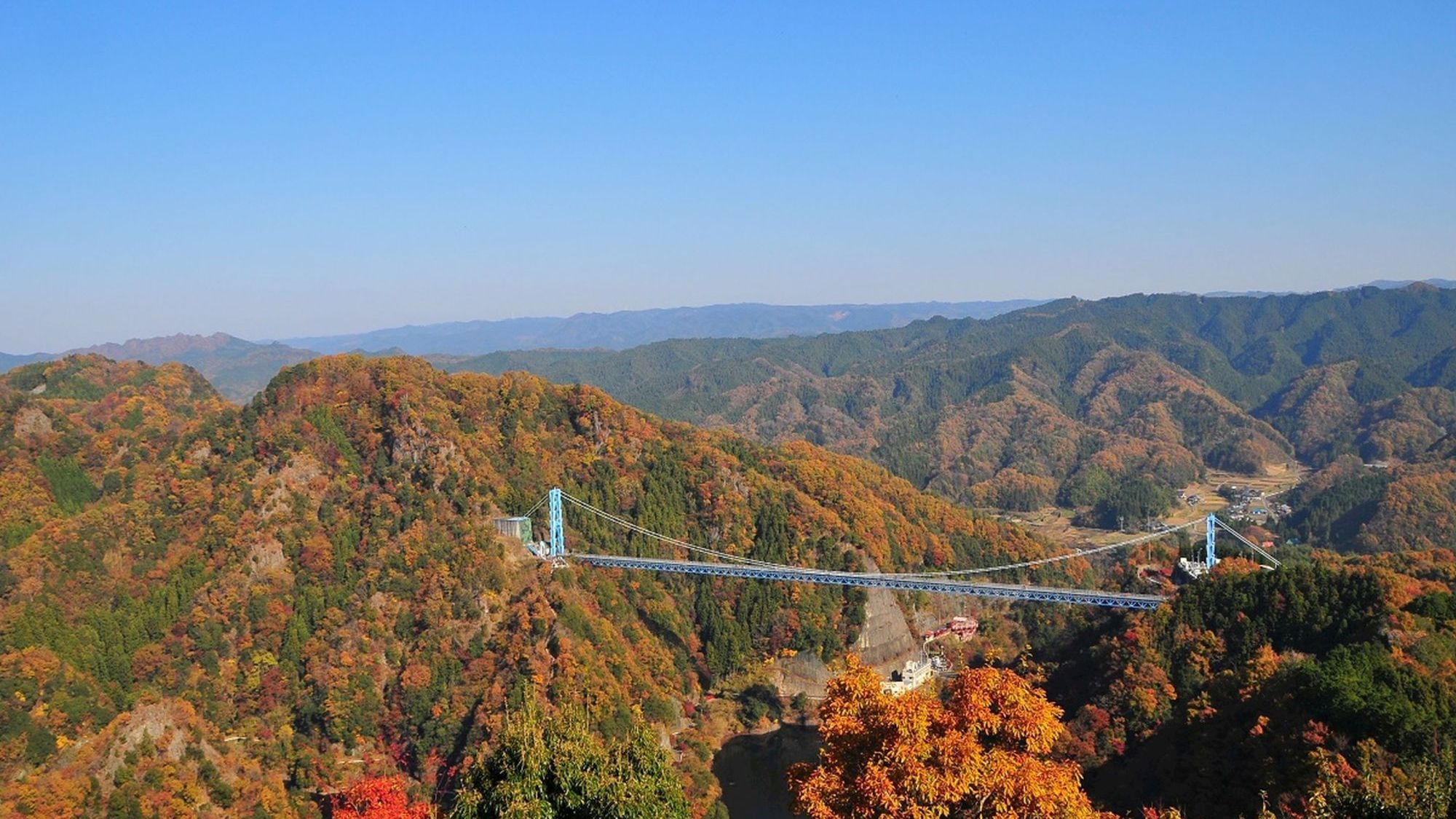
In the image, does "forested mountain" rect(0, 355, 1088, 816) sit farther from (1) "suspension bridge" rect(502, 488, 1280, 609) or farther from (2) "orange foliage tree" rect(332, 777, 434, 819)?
(2) "orange foliage tree" rect(332, 777, 434, 819)

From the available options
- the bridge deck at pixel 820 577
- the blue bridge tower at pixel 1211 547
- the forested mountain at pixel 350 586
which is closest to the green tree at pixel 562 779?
the forested mountain at pixel 350 586

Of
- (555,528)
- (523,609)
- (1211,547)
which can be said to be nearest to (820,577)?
(555,528)

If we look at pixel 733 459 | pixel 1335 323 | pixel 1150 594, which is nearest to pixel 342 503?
pixel 733 459

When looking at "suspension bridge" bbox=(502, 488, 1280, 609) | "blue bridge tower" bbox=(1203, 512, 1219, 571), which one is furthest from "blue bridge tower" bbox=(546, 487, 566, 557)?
"blue bridge tower" bbox=(1203, 512, 1219, 571)

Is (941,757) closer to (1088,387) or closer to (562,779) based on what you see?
(562,779)

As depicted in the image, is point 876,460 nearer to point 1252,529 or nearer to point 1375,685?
point 1252,529
